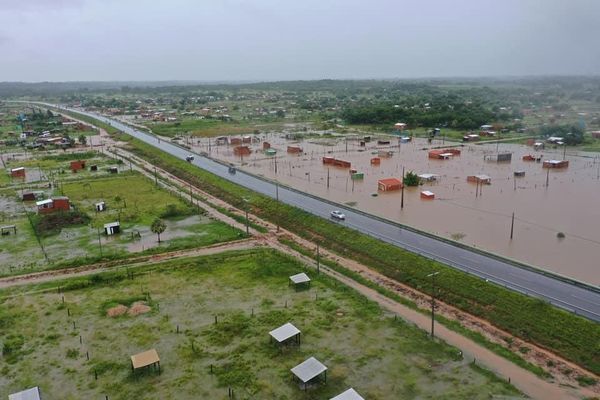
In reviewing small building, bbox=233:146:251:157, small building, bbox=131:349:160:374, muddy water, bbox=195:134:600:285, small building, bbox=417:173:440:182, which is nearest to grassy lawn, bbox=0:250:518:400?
small building, bbox=131:349:160:374

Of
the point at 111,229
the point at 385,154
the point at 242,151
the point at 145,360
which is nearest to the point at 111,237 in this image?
the point at 111,229

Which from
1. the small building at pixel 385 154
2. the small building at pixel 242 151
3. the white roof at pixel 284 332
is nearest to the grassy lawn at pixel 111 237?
the white roof at pixel 284 332

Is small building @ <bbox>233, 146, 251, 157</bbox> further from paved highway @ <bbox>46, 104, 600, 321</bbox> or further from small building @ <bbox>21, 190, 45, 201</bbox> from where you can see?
small building @ <bbox>21, 190, 45, 201</bbox>

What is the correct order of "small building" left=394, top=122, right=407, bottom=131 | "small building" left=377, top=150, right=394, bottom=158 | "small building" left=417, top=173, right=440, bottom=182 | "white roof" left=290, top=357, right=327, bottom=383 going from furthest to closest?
1. "small building" left=394, top=122, right=407, bottom=131
2. "small building" left=377, top=150, right=394, bottom=158
3. "small building" left=417, top=173, right=440, bottom=182
4. "white roof" left=290, top=357, right=327, bottom=383

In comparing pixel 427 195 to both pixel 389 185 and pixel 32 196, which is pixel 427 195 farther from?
pixel 32 196

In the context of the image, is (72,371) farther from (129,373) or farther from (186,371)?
(186,371)

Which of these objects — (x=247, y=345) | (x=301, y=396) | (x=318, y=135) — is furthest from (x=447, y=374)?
(x=318, y=135)
